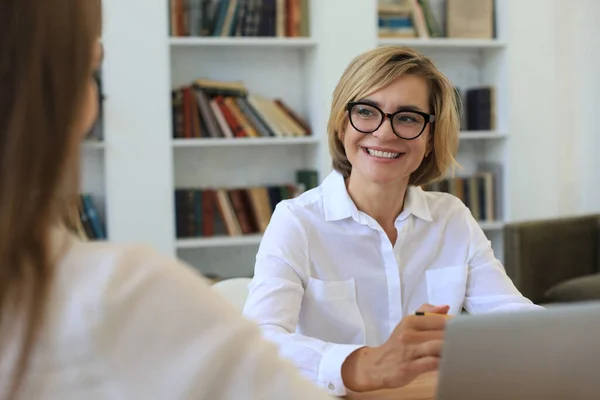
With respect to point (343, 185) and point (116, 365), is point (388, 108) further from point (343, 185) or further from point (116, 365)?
point (116, 365)

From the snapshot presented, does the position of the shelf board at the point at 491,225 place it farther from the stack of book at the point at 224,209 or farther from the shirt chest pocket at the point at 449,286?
the shirt chest pocket at the point at 449,286

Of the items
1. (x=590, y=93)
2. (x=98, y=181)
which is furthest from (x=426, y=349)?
(x=590, y=93)

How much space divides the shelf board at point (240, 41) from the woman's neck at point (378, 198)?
222cm

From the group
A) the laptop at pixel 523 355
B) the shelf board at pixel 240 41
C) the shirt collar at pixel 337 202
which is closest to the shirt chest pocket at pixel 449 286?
the shirt collar at pixel 337 202

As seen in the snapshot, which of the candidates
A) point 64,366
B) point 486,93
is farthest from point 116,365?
point 486,93

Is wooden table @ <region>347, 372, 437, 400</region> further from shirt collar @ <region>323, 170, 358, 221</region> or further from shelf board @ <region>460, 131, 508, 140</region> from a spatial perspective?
shelf board @ <region>460, 131, 508, 140</region>

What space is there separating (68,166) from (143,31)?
337 centimetres

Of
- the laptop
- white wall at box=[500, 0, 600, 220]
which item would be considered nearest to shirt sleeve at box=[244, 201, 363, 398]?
the laptop

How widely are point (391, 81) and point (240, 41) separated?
7.46 ft

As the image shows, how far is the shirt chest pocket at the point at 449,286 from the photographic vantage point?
1.75 metres

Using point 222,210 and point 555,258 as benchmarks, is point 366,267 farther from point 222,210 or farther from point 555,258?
point 222,210

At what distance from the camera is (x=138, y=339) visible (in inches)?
22.9

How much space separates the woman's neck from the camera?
1.79 meters

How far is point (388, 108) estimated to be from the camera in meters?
1.74
